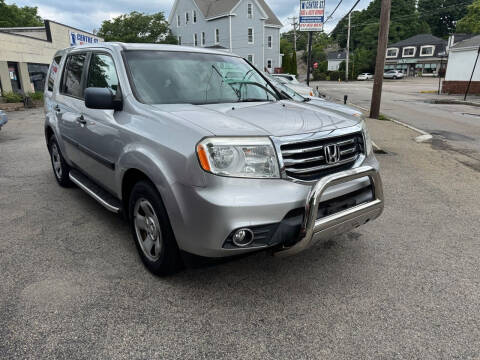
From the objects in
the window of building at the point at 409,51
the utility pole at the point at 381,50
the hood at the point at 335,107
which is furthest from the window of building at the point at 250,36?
the window of building at the point at 409,51

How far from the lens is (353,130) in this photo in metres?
2.99

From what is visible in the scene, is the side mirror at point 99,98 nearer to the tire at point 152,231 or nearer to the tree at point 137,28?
the tire at point 152,231

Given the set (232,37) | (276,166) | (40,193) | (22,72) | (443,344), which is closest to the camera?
(443,344)

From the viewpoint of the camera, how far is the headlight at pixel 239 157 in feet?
7.79

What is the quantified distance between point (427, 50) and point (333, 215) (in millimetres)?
88284

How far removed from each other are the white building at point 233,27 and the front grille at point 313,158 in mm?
38781

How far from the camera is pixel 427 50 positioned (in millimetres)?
77438

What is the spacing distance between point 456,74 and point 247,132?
102 feet

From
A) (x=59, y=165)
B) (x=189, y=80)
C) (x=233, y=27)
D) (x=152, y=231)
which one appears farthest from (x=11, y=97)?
(x=233, y=27)

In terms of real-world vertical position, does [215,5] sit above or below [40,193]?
above

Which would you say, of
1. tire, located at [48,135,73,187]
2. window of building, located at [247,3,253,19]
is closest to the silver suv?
tire, located at [48,135,73,187]

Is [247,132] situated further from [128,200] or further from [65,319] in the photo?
[65,319]

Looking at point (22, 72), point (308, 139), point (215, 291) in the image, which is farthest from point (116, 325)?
point (22, 72)

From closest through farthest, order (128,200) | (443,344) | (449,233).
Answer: (443,344) → (128,200) → (449,233)
